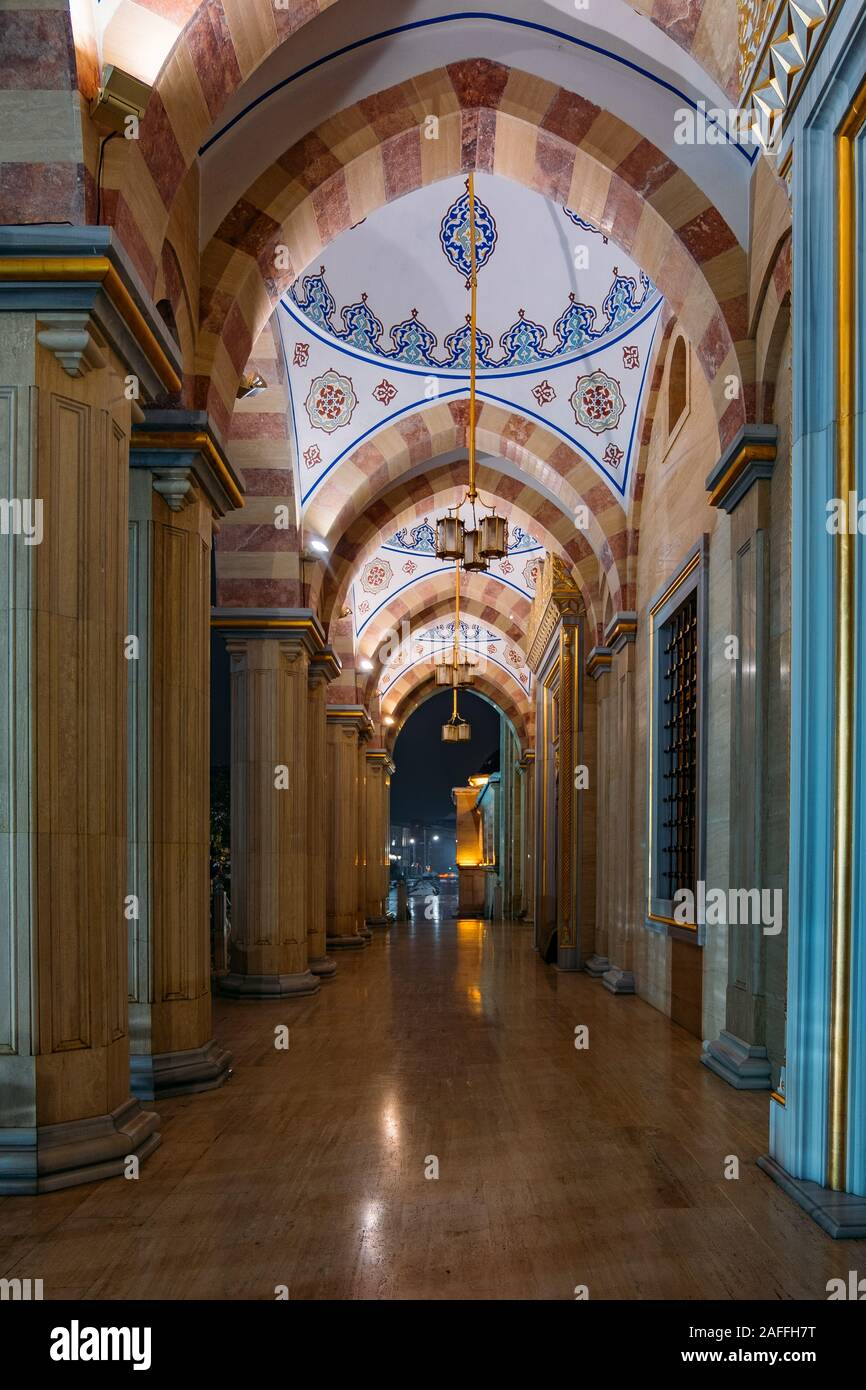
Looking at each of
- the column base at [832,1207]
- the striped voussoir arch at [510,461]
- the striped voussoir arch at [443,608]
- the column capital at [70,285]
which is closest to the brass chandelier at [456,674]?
the striped voussoir arch at [443,608]

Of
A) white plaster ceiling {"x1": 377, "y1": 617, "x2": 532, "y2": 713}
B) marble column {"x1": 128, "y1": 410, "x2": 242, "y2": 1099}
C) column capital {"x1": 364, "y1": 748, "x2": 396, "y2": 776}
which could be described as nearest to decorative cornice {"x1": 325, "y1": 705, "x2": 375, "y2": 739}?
column capital {"x1": 364, "y1": 748, "x2": 396, "y2": 776}

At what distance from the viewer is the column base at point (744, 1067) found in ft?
18.8

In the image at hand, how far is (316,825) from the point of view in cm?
1154

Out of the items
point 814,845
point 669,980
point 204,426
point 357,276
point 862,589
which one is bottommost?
point 669,980

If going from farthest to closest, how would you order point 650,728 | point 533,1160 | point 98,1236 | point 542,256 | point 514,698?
point 514,698 → point 542,256 → point 650,728 → point 533,1160 → point 98,1236

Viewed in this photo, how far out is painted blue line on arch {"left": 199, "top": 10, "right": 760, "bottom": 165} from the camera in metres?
6.16

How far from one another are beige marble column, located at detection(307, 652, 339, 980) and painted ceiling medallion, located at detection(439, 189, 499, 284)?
13.9 feet

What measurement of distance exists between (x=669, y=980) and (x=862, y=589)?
17.9ft

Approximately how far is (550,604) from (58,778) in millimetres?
10644

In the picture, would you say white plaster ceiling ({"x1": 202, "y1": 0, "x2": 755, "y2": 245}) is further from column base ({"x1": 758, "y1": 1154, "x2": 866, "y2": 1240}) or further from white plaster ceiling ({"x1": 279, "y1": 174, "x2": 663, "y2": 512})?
column base ({"x1": 758, "y1": 1154, "x2": 866, "y2": 1240})

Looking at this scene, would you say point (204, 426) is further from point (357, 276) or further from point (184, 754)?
point (357, 276)

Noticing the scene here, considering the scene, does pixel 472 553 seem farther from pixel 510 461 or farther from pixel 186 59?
pixel 186 59
